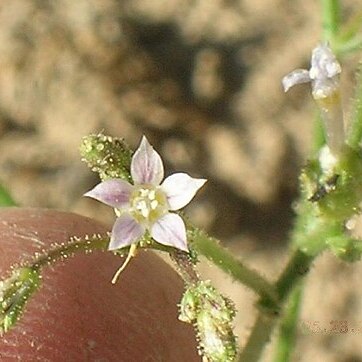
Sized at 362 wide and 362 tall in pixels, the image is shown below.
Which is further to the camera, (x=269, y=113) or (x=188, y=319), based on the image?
(x=269, y=113)

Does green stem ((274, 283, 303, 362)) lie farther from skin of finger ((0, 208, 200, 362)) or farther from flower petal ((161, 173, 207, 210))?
flower petal ((161, 173, 207, 210))

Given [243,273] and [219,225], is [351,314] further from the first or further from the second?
[243,273]

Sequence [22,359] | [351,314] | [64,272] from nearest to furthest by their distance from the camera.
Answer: [22,359]
[64,272]
[351,314]

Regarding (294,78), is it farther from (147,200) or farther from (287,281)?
(287,281)

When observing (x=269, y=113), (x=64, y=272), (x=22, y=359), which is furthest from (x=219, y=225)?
(x=22, y=359)

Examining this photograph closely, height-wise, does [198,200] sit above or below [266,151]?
below

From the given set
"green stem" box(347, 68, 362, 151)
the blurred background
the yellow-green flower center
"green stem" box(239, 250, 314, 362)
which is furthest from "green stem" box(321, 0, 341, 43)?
the blurred background

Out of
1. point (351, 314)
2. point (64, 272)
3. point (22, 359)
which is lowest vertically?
point (22, 359)
